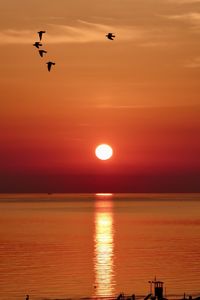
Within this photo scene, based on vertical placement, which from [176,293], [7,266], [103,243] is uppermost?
[103,243]

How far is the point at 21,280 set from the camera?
3361 inches

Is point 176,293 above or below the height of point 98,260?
below

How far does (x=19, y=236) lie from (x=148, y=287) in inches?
2932

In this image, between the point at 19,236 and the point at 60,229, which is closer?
the point at 19,236

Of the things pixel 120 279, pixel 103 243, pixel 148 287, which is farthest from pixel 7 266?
pixel 103 243

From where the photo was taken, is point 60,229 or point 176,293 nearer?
point 176,293

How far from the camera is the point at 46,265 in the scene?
101000 mm

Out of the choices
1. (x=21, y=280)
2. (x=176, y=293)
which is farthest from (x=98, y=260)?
(x=176, y=293)

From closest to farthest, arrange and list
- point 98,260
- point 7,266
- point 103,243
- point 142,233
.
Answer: point 7,266 < point 98,260 < point 103,243 < point 142,233

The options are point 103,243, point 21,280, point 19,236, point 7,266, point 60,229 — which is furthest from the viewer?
point 60,229

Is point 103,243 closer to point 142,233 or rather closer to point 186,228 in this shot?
point 142,233

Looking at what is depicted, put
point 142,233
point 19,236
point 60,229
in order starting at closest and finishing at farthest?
point 19,236 → point 142,233 → point 60,229

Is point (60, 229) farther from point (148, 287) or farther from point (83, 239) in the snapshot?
point (148, 287)

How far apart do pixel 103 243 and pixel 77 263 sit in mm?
35041
